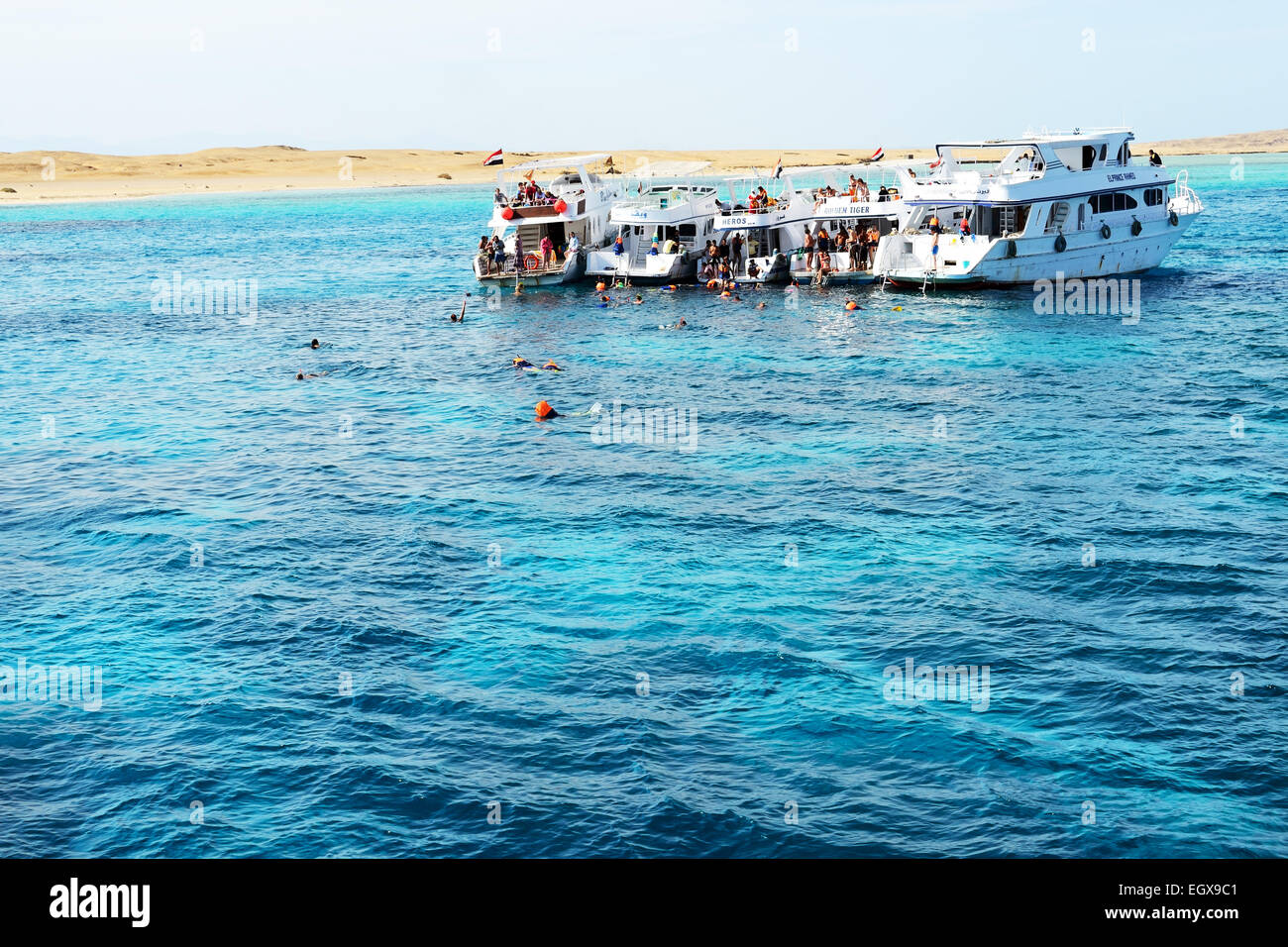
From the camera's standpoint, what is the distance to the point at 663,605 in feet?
68.9

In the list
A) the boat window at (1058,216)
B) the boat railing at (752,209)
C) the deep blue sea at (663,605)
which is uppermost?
the boat railing at (752,209)

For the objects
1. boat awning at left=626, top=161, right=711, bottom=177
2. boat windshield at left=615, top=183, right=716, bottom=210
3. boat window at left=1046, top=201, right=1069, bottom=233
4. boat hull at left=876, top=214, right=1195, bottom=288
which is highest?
boat awning at left=626, top=161, right=711, bottom=177

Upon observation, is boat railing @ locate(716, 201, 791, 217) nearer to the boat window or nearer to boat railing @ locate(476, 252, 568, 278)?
boat railing @ locate(476, 252, 568, 278)

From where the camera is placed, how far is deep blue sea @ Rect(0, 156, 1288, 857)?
14.8 metres

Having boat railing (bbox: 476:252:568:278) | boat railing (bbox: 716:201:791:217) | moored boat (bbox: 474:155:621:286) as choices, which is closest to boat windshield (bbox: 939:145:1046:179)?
boat railing (bbox: 716:201:791:217)

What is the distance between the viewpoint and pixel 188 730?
56.0 feet

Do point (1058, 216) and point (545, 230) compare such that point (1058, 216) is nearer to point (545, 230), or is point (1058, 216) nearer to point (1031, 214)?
point (1031, 214)

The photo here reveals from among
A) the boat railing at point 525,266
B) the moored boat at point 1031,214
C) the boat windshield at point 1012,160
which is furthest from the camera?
the boat railing at point 525,266

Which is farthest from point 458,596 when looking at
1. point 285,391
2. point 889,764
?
point 285,391

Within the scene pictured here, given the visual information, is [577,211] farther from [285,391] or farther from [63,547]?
[63,547]

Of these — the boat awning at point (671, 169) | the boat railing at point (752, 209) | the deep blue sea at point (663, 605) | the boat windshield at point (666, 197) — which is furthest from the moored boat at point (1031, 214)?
the boat awning at point (671, 169)

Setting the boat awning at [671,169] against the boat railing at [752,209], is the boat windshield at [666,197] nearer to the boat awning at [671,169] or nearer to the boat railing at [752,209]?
the boat awning at [671,169]

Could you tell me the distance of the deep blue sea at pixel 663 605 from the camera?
1475 centimetres

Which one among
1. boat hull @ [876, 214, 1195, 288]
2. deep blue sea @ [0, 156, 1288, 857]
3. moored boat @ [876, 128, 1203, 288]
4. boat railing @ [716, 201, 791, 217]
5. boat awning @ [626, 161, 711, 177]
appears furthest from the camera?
boat awning @ [626, 161, 711, 177]
